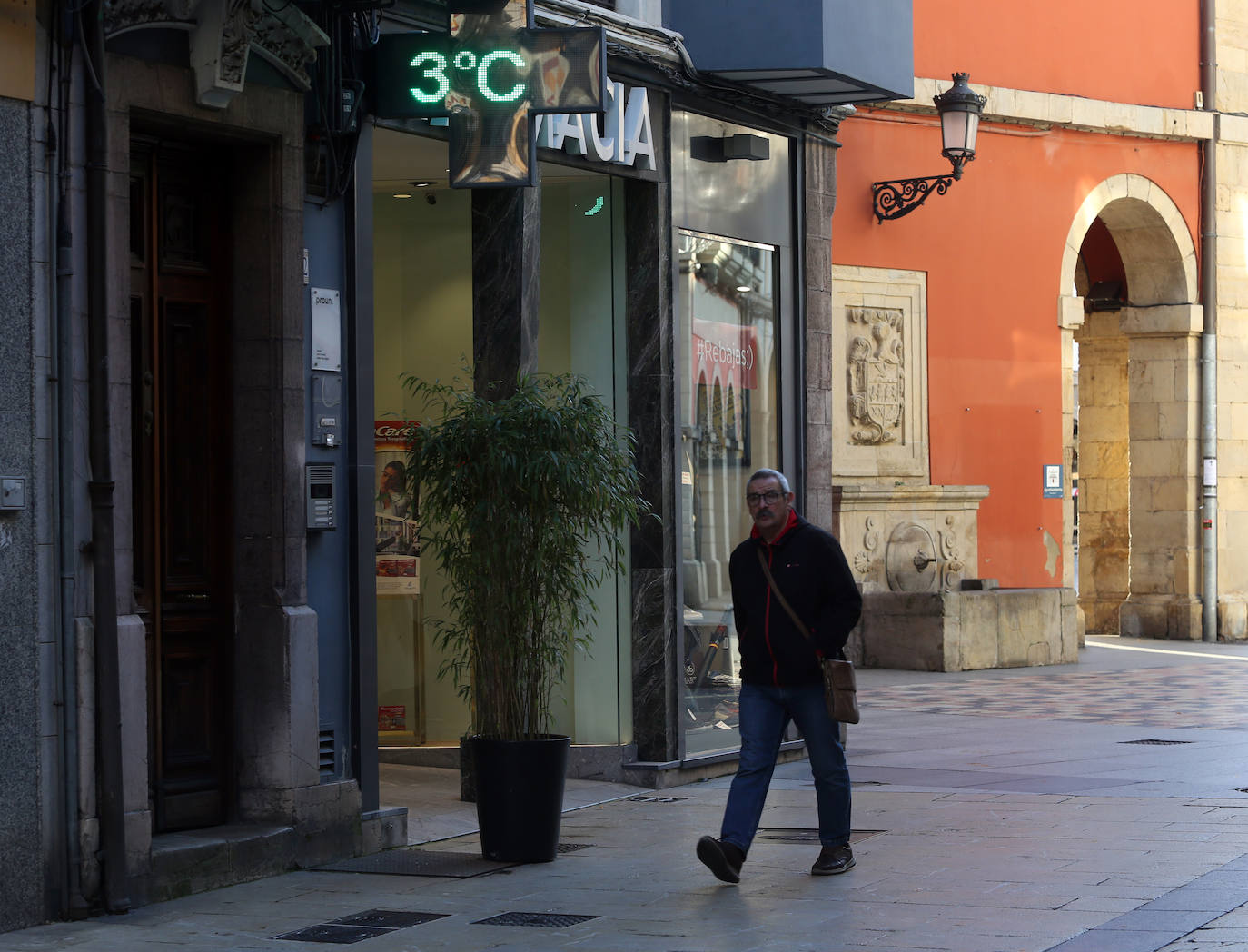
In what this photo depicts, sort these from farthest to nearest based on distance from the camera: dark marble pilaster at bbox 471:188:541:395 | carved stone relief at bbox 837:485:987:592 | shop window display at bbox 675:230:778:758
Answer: carved stone relief at bbox 837:485:987:592 → shop window display at bbox 675:230:778:758 → dark marble pilaster at bbox 471:188:541:395

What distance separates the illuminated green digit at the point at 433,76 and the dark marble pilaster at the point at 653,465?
248cm

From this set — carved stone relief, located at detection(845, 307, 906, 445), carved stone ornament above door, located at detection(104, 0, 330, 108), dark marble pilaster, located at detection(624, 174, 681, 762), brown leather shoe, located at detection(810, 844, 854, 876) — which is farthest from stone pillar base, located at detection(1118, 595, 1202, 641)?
carved stone ornament above door, located at detection(104, 0, 330, 108)

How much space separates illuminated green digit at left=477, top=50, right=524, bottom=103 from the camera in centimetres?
863

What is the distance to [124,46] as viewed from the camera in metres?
7.55

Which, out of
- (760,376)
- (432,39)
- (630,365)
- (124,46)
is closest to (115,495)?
(124,46)

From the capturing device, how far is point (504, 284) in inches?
397

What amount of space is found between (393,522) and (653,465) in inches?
63.4

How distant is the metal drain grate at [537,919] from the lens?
6977 millimetres

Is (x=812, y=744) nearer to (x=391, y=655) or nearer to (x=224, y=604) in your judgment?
(x=224, y=604)

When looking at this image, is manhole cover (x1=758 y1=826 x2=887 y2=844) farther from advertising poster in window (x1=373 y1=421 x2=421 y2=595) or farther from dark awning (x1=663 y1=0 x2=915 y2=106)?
dark awning (x1=663 y1=0 x2=915 y2=106)

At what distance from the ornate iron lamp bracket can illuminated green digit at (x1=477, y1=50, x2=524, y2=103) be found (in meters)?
11.8

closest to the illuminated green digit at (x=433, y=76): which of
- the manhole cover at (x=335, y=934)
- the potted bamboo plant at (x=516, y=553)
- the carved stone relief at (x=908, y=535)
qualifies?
the potted bamboo plant at (x=516, y=553)

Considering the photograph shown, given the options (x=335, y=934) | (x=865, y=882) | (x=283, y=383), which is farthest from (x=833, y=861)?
(x=283, y=383)

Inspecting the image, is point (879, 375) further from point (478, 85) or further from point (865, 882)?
point (865, 882)
